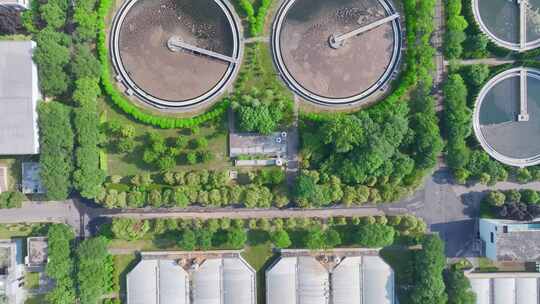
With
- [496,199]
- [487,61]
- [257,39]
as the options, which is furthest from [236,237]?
[487,61]

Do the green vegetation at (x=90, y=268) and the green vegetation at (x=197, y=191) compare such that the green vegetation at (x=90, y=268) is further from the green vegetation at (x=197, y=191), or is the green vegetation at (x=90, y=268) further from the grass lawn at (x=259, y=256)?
the grass lawn at (x=259, y=256)

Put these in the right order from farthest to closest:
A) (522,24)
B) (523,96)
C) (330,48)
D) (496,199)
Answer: (330,48), (523,96), (522,24), (496,199)

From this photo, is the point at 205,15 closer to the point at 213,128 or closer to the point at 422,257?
the point at 213,128

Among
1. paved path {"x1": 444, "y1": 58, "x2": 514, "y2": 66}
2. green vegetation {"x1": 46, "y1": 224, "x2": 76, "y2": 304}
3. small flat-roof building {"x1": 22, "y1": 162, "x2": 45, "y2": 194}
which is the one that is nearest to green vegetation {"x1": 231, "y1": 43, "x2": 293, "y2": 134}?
paved path {"x1": 444, "y1": 58, "x2": 514, "y2": 66}

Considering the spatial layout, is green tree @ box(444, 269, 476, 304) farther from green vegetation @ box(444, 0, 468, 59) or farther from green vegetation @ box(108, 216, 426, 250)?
green vegetation @ box(444, 0, 468, 59)

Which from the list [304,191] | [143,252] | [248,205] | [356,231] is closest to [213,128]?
[248,205]

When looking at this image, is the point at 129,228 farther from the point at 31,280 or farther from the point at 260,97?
the point at 260,97
